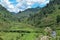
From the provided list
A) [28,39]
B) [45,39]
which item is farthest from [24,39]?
[45,39]

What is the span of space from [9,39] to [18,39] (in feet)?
18.5

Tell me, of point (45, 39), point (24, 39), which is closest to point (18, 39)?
point (24, 39)

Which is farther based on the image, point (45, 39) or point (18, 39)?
point (18, 39)

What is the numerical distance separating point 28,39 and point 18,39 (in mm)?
6828

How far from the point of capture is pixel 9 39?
4683 inches

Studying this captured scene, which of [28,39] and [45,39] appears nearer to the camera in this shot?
[45,39]

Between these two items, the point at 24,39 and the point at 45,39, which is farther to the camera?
the point at 24,39

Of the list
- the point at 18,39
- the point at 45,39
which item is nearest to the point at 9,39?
the point at 18,39

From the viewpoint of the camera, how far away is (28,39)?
122 metres

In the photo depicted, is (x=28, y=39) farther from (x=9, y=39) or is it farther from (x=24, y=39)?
(x=9, y=39)

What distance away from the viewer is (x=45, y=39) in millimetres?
93125

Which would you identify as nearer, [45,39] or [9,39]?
[45,39]

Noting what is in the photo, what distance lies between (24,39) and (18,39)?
14.4 ft

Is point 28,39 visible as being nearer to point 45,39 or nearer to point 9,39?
point 9,39
